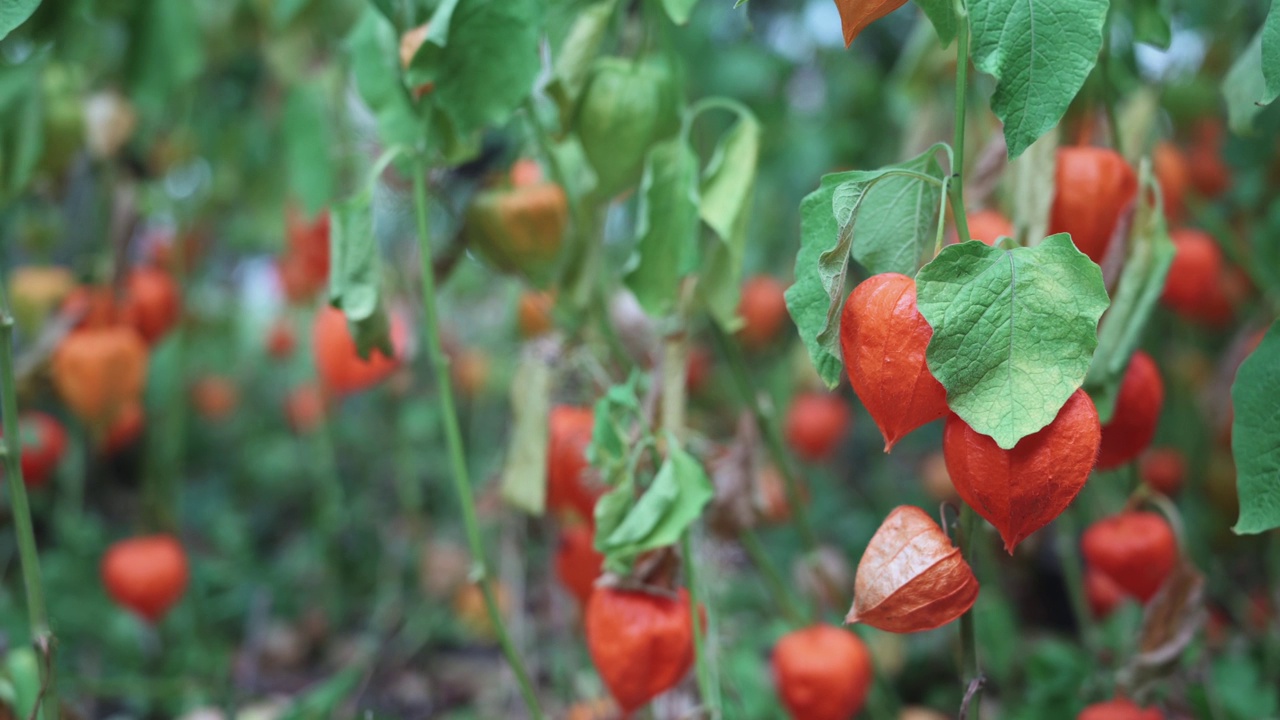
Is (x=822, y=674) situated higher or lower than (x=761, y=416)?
lower

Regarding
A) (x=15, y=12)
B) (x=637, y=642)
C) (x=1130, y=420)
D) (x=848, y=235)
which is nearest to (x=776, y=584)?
(x=637, y=642)

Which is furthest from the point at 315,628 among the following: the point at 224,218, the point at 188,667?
the point at 224,218

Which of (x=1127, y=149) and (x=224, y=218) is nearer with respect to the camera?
(x=1127, y=149)

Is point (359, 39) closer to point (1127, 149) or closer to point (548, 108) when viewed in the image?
point (548, 108)

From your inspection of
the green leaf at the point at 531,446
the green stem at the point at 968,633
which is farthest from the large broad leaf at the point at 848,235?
the green leaf at the point at 531,446

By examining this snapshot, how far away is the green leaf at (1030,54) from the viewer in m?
0.45

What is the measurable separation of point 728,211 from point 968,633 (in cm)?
33

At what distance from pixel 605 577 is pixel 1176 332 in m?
1.24

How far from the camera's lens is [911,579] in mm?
472

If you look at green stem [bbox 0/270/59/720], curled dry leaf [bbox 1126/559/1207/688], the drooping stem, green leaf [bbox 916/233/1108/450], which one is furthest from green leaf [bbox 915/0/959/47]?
green stem [bbox 0/270/59/720]

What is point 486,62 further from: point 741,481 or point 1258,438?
point 1258,438

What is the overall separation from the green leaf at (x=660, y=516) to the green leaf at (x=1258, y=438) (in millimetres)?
318

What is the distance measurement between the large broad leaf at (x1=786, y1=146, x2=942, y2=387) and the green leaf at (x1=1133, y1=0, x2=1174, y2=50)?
0.85ft

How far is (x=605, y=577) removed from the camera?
0.67 metres
